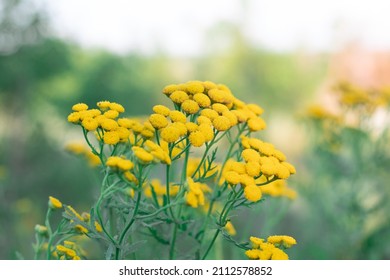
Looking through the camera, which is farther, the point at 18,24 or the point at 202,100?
the point at 18,24

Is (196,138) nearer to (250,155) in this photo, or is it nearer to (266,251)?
(250,155)

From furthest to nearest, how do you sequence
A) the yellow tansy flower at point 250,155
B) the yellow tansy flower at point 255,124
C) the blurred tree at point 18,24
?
the blurred tree at point 18,24, the yellow tansy flower at point 255,124, the yellow tansy flower at point 250,155

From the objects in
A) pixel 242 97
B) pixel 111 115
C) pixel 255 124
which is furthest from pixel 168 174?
pixel 242 97

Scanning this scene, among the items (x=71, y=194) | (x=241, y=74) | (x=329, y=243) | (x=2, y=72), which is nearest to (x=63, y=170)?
(x=71, y=194)

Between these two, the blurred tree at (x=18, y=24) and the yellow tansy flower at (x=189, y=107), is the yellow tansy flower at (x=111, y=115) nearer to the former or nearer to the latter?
the yellow tansy flower at (x=189, y=107)

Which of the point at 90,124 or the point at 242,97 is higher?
the point at 242,97

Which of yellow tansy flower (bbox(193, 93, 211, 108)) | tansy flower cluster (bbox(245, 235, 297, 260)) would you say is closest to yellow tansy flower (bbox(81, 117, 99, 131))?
yellow tansy flower (bbox(193, 93, 211, 108))

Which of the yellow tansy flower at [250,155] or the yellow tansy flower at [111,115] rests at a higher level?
the yellow tansy flower at [111,115]

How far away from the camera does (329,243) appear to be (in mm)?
3371

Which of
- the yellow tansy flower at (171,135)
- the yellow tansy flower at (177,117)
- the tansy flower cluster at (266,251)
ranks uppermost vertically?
the yellow tansy flower at (177,117)

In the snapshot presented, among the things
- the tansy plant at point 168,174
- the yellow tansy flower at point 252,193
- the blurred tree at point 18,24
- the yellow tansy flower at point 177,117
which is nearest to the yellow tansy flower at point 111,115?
the tansy plant at point 168,174

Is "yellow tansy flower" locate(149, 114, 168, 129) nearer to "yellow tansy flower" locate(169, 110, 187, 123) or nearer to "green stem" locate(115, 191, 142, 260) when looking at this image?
"yellow tansy flower" locate(169, 110, 187, 123)

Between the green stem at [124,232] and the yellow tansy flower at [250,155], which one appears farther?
the yellow tansy flower at [250,155]
